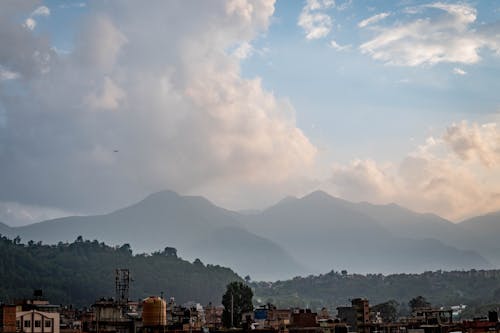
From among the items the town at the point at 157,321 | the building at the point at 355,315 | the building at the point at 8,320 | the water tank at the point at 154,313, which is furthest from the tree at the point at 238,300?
the building at the point at 8,320

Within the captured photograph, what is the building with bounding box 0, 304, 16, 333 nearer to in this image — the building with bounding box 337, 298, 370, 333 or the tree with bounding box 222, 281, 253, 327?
the building with bounding box 337, 298, 370, 333

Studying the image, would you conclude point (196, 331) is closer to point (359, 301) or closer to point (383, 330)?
point (383, 330)

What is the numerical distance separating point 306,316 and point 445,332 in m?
21.5

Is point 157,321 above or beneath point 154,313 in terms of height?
beneath

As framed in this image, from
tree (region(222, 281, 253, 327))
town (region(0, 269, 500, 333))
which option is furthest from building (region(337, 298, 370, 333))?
tree (region(222, 281, 253, 327))

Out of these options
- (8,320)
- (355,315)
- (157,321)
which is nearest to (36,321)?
(8,320)

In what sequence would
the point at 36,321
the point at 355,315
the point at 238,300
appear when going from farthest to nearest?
the point at 238,300
the point at 355,315
the point at 36,321

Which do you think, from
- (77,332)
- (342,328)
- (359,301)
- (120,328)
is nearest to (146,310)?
Result: (77,332)

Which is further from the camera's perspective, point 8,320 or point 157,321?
point 157,321

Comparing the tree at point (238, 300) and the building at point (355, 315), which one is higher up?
the tree at point (238, 300)

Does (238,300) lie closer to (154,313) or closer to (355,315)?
(355,315)

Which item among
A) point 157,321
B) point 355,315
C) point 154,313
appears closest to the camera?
point 154,313

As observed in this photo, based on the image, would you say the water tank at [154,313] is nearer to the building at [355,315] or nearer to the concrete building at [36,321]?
the concrete building at [36,321]

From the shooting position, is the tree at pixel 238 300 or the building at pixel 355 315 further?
the tree at pixel 238 300
